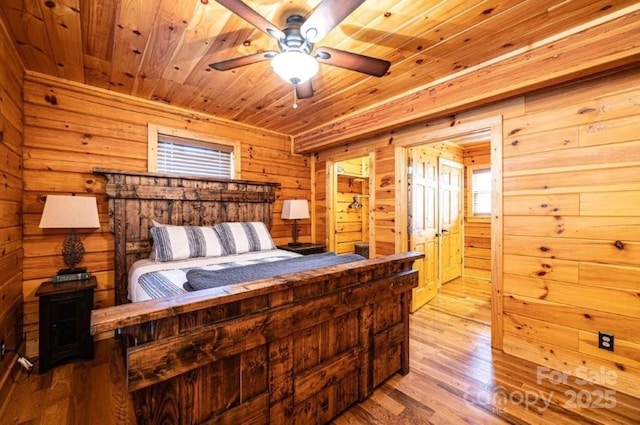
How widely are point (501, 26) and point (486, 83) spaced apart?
0.52 meters

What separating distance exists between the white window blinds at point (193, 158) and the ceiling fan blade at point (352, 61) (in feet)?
7.54

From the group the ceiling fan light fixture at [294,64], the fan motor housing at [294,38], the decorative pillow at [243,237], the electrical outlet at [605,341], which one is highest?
the fan motor housing at [294,38]

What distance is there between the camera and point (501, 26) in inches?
70.8

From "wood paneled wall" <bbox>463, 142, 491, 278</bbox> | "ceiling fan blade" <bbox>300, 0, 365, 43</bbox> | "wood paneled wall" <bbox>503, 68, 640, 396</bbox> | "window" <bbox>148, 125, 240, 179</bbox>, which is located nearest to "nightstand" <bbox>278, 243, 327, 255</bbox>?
"window" <bbox>148, 125, 240, 179</bbox>

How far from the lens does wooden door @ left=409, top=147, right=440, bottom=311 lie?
3.36 metres

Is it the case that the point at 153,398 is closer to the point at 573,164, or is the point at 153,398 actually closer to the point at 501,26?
the point at 501,26

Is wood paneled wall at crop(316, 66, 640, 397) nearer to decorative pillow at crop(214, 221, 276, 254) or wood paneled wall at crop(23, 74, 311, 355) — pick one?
decorative pillow at crop(214, 221, 276, 254)

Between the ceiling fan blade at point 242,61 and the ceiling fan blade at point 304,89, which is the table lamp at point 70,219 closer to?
the ceiling fan blade at point 242,61

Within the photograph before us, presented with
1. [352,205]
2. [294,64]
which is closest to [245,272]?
[294,64]

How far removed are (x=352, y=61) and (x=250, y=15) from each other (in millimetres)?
665

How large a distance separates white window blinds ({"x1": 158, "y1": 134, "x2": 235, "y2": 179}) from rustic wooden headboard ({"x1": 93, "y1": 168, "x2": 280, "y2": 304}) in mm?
278

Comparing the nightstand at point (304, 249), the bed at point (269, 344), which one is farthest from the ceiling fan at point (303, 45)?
the nightstand at point (304, 249)

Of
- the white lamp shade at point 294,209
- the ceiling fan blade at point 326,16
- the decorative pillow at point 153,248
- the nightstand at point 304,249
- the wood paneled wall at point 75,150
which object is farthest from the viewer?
the white lamp shade at point 294,209

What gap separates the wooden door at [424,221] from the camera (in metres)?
3.36
